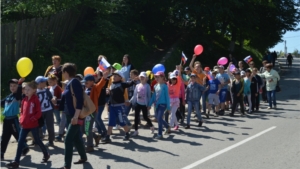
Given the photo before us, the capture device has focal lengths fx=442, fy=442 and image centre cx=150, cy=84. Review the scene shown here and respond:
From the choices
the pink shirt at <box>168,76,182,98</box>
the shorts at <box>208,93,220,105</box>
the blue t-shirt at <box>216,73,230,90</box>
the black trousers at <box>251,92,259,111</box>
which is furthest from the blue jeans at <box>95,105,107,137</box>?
the black trousers at <box>251,92,259,111</box>

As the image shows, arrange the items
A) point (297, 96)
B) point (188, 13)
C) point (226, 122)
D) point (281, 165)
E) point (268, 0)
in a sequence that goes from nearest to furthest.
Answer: point (281, 165), point (226, 122), point (297, 96), point (188, 13), point (268, 0)

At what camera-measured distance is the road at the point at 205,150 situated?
7664mm

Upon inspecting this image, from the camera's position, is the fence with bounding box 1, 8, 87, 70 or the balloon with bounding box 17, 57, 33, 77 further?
the fence with bounding box 1, 8, 87, 70

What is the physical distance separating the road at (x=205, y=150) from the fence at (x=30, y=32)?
269 inches

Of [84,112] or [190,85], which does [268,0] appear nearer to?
[190,85]

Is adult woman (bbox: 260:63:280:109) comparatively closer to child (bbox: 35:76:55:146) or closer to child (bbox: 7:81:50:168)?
child (bbox: 35:76:55:146)

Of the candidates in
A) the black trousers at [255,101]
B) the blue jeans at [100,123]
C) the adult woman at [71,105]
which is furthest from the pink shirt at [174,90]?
the black trousers at [255,101]

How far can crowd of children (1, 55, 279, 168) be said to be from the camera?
7641 mm

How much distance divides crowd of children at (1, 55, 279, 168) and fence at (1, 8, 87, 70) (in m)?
5.61

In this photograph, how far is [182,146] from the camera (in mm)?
9203

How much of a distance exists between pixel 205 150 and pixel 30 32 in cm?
1056

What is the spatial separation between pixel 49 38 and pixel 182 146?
1056 centimetres

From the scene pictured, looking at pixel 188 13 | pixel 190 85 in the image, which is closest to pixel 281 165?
pixel 190 85

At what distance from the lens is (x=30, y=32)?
1703 cm
